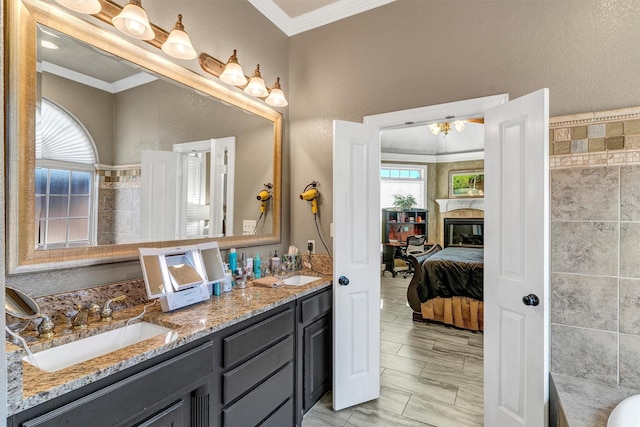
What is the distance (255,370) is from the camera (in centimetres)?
166

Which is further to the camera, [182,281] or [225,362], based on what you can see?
[182,281]

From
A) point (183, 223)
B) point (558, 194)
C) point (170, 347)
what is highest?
point (558, 194)

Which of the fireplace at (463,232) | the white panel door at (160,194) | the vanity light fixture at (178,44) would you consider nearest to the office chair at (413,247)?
the fireplace at (463,232)

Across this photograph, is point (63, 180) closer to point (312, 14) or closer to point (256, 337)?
point (256, 337)

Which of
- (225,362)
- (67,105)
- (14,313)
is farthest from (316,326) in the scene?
(67,105)

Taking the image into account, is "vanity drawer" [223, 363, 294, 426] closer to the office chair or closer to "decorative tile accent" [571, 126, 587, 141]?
"decorative tile accent" [571, 126, 587, 141]

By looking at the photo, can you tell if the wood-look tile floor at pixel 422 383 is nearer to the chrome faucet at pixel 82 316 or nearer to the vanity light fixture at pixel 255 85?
the chrome faucet at pixel 82 316

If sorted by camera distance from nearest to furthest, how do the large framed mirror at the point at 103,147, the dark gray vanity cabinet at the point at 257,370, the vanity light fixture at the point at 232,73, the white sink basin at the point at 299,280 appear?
1. the large framed mirror at the point at 103,147
2. the dark gray vanity cabinet at the point at 257,370
3. the vanity light fixture at the point at 232,73
4. the white sink basin at the point at 299,280

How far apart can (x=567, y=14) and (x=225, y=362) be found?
284 centimetres

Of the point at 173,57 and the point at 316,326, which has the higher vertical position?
the point at 173,57

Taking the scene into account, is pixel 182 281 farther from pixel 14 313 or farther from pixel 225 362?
pixel 14 313

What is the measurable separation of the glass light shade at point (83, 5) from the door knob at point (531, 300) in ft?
8.83

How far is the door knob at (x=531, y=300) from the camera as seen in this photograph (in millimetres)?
1756

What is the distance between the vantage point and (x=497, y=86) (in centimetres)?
215
